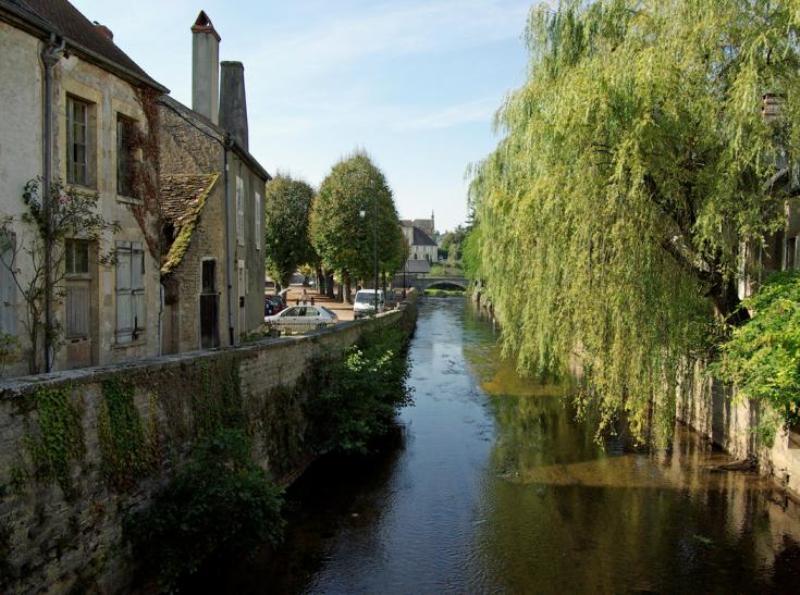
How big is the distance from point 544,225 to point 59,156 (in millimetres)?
8669

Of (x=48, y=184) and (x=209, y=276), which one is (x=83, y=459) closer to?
(x=48, y=184)

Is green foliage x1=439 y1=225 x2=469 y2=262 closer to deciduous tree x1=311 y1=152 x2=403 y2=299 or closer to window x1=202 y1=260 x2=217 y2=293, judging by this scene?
deciduous tree x1=311 y1=152 x2=403 y2=299

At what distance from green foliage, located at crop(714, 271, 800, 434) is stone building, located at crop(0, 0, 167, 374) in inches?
423

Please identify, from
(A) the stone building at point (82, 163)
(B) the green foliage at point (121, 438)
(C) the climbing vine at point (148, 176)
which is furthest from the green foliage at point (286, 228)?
(B) the green foliage at point (121, 438)

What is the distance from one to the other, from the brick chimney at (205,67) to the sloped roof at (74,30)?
17.9ft

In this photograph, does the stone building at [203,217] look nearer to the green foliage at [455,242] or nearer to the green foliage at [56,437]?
the green foliage at [56,437]

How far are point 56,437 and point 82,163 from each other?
255 inches

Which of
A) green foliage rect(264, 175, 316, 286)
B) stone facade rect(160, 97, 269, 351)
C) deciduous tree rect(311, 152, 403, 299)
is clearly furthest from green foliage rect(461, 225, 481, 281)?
stone facade rect(160, 97, 269, 351)

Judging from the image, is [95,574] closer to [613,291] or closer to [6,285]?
[6,285]

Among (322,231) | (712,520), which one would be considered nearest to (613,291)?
(712,520)

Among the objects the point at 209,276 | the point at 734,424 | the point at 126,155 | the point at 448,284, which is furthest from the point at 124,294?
the point at 448,284

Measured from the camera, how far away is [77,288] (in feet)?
38.6

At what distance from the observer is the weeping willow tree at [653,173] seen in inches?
463

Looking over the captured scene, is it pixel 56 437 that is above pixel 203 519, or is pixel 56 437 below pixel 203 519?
above
